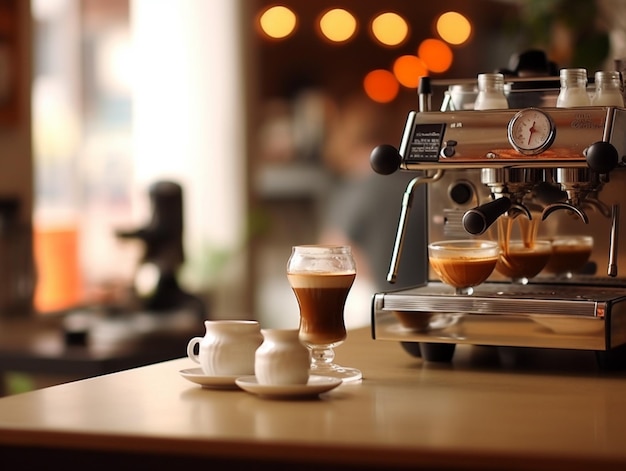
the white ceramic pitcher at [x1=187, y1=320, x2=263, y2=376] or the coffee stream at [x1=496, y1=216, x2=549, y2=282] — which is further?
the coffee stream at [x1=496, y1=216, x2=549, y2=282]

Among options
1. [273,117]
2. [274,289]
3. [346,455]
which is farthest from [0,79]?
[273,117]

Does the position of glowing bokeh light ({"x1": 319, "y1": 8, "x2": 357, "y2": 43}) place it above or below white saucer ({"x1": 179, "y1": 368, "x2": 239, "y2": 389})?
above

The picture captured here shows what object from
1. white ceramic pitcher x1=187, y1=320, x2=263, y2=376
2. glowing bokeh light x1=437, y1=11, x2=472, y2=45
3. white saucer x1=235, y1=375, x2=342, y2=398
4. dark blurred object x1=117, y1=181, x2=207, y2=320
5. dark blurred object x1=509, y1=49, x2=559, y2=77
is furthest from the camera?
glowing bokeh light x1=437, y1=11, x2=472, y2=45

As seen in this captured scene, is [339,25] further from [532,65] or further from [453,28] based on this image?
[532,65]

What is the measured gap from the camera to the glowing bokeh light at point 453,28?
291 inches

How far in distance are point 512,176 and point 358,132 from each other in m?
6.73

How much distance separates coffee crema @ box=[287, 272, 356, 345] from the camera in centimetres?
181

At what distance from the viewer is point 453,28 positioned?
24.4 feet

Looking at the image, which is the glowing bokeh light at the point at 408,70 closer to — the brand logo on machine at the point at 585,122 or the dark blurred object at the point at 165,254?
the dark blurred object at the point at 165,254

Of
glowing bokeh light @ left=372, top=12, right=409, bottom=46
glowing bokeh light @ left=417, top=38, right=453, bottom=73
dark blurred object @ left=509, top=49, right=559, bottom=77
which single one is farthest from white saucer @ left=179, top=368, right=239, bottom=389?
glowing bokeh light @ left=417, top=38, right=453, bottom=73

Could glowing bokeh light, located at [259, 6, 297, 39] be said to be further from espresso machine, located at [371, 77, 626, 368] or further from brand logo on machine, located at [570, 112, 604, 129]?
brand logo on machine, located at [570, 112, 604, 129]

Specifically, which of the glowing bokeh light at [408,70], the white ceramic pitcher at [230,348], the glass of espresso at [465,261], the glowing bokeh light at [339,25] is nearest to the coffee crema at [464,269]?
the glass of espresso at [465,261]

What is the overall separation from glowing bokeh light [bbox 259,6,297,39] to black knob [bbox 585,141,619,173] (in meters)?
4.56

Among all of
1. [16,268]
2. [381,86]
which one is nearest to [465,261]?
[16,268]
